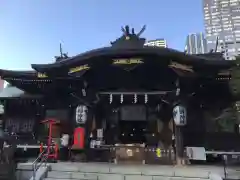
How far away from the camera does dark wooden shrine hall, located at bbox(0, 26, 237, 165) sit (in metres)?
13.1

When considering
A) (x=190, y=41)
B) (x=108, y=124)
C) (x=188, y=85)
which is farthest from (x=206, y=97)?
(x=190, y=41)

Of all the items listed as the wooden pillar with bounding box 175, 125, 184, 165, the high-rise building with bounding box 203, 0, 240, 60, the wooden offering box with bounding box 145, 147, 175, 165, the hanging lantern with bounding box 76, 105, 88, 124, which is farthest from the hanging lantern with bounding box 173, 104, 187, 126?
the high-rise building with bounding box 203, 0, 240, 60

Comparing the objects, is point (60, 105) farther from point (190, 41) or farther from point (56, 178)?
point (190, 41)

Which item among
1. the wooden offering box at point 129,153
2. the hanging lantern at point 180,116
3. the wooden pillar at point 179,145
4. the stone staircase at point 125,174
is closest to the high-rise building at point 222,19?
the hanging lantern at point 180,116

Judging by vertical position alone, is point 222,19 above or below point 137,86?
above

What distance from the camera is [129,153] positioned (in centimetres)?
1444

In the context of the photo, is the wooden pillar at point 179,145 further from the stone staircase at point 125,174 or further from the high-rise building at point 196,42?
the high-rise building at point 196,42

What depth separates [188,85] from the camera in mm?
13930

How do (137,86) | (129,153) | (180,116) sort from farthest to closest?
1. (137,86)
2. (129,153)
3. (180,116)

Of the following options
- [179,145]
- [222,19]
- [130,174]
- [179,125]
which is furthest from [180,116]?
[222,19]

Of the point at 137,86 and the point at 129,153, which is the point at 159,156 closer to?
the point at 129,153

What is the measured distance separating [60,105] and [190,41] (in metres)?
57.1

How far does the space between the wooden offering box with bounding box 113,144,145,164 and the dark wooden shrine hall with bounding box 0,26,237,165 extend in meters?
1.81

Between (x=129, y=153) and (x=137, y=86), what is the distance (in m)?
3.80
